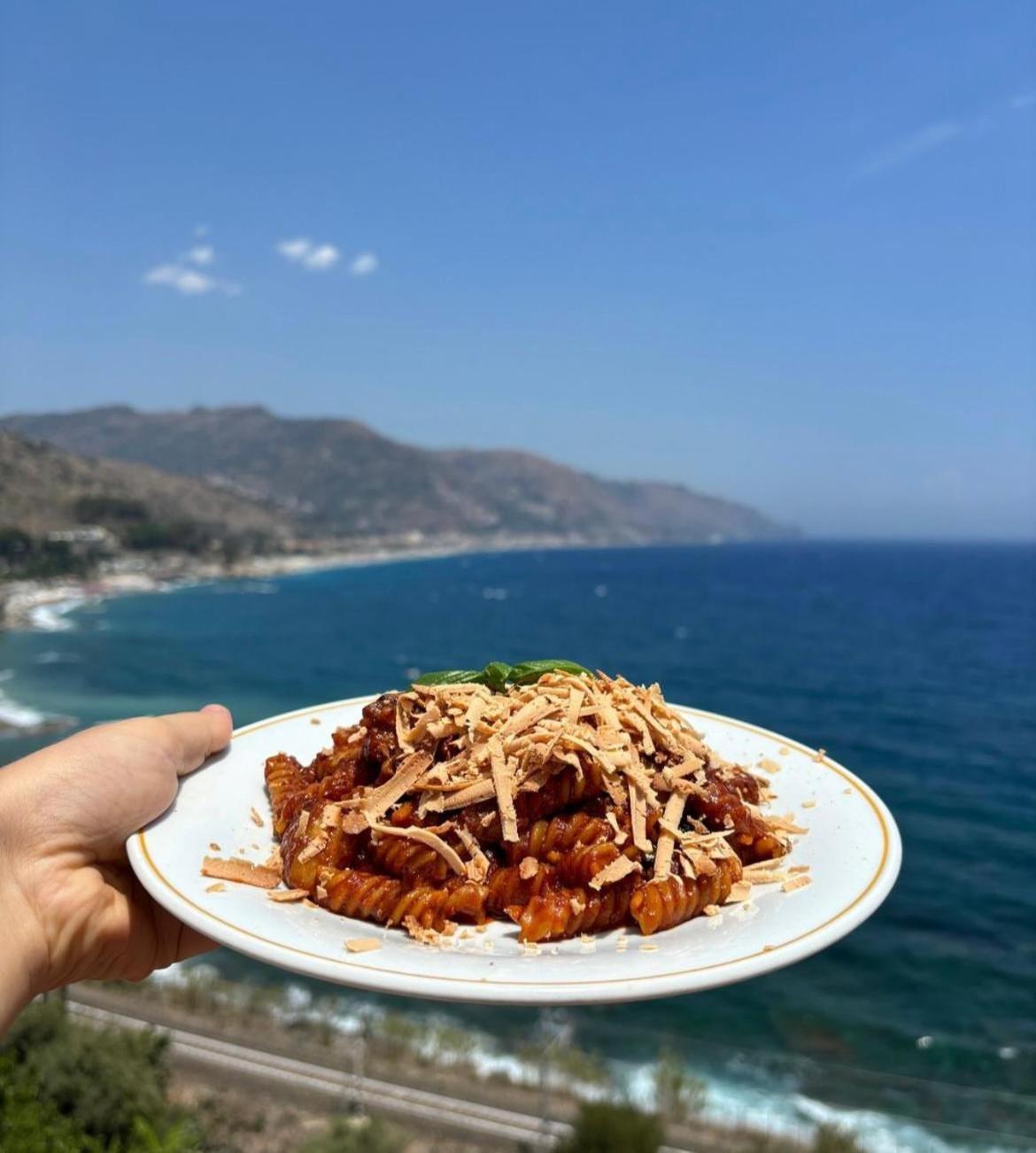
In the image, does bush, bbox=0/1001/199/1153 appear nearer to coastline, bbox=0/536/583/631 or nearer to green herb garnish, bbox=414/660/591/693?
green herb garnish, bbox=414/660/591/693

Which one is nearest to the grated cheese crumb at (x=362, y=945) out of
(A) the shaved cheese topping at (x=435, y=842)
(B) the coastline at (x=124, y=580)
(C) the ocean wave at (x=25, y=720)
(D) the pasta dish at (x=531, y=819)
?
(D) the pasta dish at (x=531, y=819)

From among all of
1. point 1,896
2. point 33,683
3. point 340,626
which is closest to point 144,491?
point 340,626

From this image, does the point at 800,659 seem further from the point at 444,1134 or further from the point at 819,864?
the point at 819,864

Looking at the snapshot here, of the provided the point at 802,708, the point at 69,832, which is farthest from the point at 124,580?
the point at 69,832

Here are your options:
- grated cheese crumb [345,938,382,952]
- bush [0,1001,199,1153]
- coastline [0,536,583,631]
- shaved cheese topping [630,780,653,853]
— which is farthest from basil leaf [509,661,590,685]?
coastline [0,536,583,631]

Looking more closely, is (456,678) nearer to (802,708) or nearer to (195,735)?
(195,735)

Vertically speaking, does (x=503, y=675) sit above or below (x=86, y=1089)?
above
